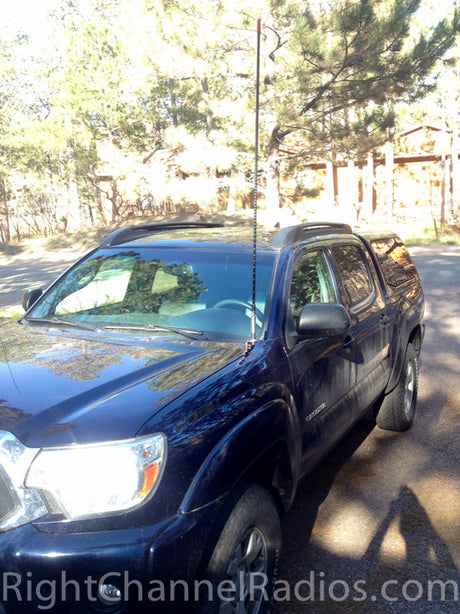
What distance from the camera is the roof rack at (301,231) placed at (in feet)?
12.5

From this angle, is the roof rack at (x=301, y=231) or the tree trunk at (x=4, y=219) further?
the tree trunk at (x=4, y=219)

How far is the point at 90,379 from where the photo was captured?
8.61 feet

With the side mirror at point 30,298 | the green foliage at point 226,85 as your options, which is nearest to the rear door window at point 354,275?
the side mirror at point 30,298

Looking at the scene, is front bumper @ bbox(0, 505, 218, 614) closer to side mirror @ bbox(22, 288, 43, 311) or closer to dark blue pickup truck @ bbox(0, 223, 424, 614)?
dark blue pickup truck @ bbox(0, 223, 424, 614)

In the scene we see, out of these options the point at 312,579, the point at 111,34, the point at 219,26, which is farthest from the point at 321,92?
the point at 312,579

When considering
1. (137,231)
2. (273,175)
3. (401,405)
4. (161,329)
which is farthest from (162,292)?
(273,175)

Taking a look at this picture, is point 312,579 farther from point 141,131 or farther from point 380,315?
point 141,131

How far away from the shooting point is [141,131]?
92.1ft

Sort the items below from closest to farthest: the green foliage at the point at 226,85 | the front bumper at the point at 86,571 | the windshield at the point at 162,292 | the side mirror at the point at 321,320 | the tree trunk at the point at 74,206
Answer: the front bumper at the point at 86,571, the side mirror at the point at 321,320, the windshield at the point at 162,292, the green foliage at the point at 226,85, the tree trunk at the point at 74,206

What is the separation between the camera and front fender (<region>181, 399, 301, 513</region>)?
231cm

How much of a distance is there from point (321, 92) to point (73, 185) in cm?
1957

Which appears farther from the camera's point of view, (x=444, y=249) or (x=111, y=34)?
(x=111, y=34)

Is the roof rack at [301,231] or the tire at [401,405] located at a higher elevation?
the roof rack at [301,231]

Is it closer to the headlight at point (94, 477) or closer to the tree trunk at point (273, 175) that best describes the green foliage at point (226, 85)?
the tree trunk at point (273, 175)
